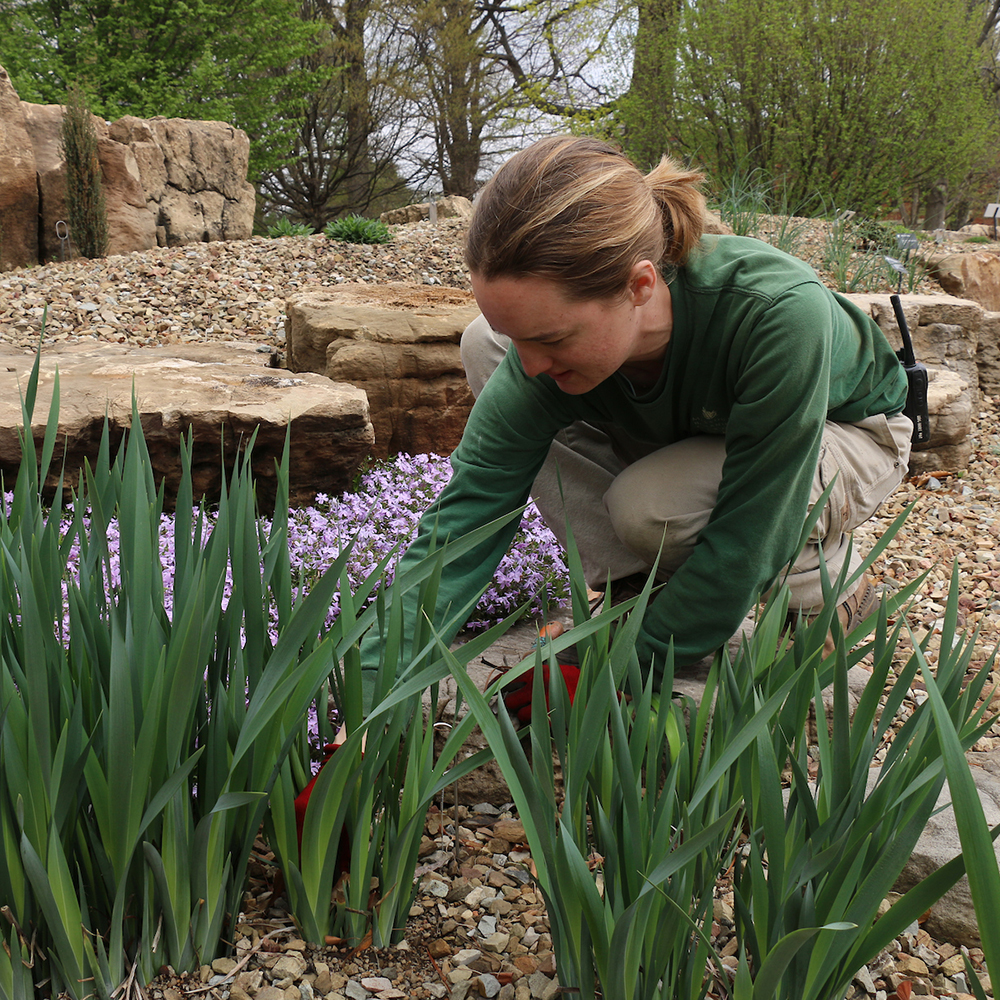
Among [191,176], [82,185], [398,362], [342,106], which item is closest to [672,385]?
[398,362]

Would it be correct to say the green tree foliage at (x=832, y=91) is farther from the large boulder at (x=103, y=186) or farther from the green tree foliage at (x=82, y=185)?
the green tree foliage at (x=82, y=185)

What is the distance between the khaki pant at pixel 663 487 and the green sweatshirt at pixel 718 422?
115 millimetres

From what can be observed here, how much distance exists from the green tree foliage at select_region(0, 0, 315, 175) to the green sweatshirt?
11176 mm

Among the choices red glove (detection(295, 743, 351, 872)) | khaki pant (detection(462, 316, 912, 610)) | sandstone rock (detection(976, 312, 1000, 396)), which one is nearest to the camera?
red glove (detection(295, 743, 351, 872))

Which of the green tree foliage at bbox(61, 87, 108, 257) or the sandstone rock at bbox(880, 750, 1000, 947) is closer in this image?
the sandstone rock at bbox(880, 750, 1000, 947)

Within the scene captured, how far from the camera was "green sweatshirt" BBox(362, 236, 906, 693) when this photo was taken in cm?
148

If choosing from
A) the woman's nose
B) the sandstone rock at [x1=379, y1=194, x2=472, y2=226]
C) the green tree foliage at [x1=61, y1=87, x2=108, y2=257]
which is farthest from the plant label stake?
the woman's nose

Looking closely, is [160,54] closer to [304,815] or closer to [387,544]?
[387,544]

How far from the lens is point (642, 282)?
1453 mm

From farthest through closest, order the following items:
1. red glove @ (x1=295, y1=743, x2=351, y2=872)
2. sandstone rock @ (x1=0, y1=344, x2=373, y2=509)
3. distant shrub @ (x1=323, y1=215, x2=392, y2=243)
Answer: distant shrub @ (x1=323, y1=215, x2=392, y2=243)
sandstone rock @ (x1=0, y1=344, x2=373, y2=509)
red glove @ (x1=295, y1=743, x2=351, y2=872)

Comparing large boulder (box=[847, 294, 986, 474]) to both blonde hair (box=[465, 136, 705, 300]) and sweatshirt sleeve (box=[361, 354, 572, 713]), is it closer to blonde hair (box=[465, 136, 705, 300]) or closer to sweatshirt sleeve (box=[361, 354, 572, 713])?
sweatshirt sleeve (box=[361, 354, 572, 713])

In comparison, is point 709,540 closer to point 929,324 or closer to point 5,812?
point 5,812

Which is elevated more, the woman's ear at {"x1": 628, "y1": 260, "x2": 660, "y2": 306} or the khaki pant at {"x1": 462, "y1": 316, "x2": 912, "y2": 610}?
the woman's ear at {"x1": 628, "y1": 260, "x2": 660, "y2": 306}

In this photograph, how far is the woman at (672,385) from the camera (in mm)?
1360
